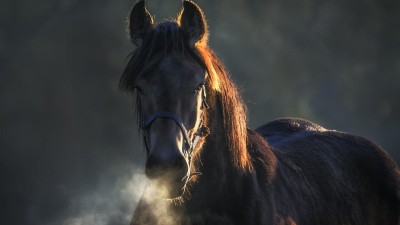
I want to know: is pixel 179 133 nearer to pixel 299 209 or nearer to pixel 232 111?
pixel 232 111

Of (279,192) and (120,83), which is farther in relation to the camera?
(279,192)

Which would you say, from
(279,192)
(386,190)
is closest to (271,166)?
(279,192)

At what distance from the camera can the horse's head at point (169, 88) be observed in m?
3.69

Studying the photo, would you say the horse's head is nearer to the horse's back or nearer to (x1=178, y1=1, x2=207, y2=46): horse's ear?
(x1=178, y1=1, x2=207, y2=46): horse's ear

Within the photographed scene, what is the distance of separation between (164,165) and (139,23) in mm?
1563

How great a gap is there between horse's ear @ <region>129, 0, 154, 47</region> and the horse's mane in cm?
14

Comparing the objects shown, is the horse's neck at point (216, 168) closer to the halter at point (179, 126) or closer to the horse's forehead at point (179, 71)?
the halter at point (179, 126)

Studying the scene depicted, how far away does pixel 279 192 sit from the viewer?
16.3 ft

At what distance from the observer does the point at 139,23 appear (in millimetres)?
4645

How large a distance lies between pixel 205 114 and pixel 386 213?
3658 mm

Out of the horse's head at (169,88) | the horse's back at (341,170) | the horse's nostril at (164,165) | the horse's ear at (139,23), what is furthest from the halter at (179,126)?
the horse's back at (341,170)

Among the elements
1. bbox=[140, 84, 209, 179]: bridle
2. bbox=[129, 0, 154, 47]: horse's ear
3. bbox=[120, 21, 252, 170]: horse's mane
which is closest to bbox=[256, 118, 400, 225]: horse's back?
bbox=[120, 21, 252, 170]: horse's mane

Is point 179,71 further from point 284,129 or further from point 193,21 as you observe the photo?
point 284,129

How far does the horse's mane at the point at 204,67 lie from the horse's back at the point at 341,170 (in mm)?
1085
